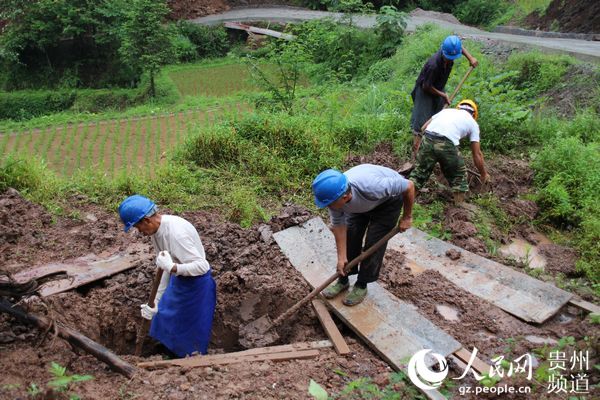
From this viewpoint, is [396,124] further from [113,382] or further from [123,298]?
[113,382]

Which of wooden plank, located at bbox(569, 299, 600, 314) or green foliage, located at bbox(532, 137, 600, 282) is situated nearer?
wooden plank, located at bbox(569, 299, 600, 314)

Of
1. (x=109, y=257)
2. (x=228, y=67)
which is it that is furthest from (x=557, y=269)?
(x=228, y=67)

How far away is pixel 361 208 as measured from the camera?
12.2 feet

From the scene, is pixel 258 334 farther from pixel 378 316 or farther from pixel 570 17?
pixel 570 17

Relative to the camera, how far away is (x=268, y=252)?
4926 mm

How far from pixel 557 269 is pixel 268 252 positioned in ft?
9.73

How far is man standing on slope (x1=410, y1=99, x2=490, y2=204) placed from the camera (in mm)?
5301

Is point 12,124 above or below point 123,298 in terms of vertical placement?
below

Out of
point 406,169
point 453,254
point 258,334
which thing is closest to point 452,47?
point 406,169

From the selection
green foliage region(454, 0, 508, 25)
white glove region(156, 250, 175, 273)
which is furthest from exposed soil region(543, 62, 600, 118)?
green foliage region(454, 0, 508, 25)

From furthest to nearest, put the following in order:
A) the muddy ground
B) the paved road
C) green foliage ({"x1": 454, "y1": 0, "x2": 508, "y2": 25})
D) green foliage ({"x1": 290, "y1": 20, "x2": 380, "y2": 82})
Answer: green foliage ({"x1": 454, "y1": 0, "x2": 508, "y2": 25}) → green foliage ({"x1": 290, "y1": 20, "x2": 380, "y2": 82}) → the paved road → the muddy ground

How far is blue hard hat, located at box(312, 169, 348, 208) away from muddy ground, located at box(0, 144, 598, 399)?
4.17 feet

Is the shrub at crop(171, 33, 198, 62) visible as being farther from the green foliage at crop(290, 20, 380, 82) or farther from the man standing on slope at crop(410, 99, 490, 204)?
the man standing on slope at crop(410, 99, 490, 204)

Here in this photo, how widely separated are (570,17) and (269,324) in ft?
47.5
